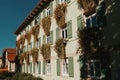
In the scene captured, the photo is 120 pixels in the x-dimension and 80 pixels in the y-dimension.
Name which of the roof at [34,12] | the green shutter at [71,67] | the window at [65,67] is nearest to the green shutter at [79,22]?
the green shutter at [71,67]

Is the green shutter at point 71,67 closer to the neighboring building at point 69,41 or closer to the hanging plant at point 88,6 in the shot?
the neighboring building at point 69,41

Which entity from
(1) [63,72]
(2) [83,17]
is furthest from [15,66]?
(2) [83,17]

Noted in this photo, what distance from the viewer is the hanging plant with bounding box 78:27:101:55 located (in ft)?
45.8

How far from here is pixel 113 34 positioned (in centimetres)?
1273

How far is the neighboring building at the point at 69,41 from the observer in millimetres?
13992

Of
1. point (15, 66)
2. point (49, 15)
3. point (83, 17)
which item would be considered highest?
point (49, 15)

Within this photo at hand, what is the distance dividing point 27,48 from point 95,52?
71.4ft

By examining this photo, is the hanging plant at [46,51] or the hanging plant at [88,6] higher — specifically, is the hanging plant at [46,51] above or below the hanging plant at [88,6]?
below

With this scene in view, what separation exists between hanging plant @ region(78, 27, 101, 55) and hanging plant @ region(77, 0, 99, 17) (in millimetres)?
1454

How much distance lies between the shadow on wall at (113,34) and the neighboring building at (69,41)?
17.8 inches

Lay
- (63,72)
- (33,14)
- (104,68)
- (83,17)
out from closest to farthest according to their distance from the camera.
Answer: (104,68) < (83,17) < (63,72) < (33,14)

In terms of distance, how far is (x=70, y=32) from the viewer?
18297mm

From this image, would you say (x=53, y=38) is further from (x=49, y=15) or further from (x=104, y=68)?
(x=104, y=68)

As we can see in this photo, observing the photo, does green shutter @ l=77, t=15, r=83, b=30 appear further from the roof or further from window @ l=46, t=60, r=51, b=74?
window @ l=46, t=60, r=51, b=74
